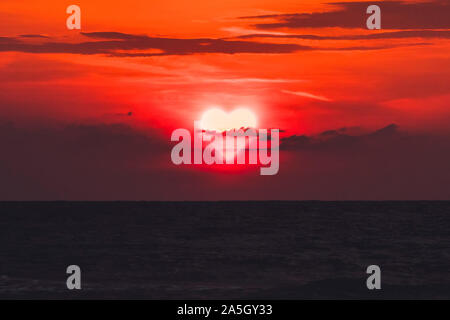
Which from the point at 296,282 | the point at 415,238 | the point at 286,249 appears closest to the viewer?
the point at 296,282

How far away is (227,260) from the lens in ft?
197

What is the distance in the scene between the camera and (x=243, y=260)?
60250 millimetres

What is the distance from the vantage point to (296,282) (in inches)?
1843

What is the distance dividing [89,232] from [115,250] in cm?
2608

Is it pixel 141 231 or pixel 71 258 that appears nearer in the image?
pixel 71 258

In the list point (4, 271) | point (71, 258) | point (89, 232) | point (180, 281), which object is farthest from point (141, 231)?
point (180, 281)

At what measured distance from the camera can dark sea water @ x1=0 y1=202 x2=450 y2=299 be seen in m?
43.1

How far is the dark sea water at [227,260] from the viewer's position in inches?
1697
